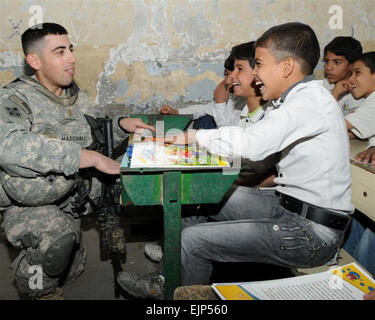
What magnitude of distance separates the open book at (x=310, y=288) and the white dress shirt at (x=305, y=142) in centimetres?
38

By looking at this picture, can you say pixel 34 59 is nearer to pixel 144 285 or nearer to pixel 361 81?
pixel 144 285

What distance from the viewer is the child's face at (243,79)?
2545 millimetres

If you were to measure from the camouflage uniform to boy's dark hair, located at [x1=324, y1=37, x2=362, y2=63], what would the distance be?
2521mm

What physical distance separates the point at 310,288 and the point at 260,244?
394mm

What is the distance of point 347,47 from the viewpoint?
340 cm

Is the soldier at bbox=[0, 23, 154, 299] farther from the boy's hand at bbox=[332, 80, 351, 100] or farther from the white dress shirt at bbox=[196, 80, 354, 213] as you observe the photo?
the boy's hand at bbox=[332, 80, 351, 100]

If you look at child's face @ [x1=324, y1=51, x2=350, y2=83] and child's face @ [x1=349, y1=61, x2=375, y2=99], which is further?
child's face @ [x1=324, y1=51, x2=350, y2=83]

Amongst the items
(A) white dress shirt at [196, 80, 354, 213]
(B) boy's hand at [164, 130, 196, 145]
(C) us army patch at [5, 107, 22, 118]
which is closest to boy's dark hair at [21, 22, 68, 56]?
(C) us army patch at [5, 107, 22, 118]

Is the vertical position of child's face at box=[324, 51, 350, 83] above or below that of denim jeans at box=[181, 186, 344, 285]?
above

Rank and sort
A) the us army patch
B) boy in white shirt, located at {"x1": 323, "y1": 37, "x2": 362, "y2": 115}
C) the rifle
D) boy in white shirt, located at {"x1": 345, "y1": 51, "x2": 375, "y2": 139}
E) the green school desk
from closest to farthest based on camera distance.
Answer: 1. the green school desk
2. the us army patch
3. the rifle
4. boy in white shirt, located at {"x1": 345, "y1": 51, "x2": 375, "y2": 139}
5. boy in white shirt, located at {"x1": 323, "y1": 37, "x2": 362, "y2": 115}

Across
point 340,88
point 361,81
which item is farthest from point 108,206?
point 340,88

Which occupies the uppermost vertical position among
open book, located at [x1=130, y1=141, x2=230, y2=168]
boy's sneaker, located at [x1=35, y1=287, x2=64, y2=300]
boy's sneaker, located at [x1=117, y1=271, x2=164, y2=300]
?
open book, located at [x1=130, y1=141, x2=230, y2=168]

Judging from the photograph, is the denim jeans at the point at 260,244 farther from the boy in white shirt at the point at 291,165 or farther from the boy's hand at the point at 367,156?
the boy's hand at the point at 367,156

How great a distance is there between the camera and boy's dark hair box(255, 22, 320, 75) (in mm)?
1736
